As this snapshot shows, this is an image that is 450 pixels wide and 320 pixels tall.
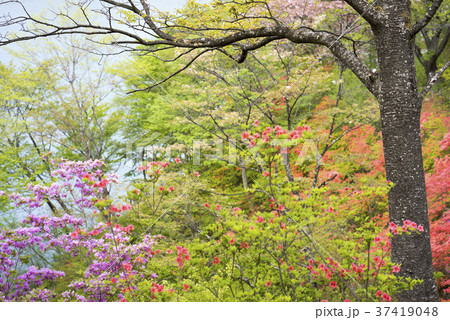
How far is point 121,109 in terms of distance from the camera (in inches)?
401

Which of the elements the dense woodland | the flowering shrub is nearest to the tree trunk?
the dense woodland

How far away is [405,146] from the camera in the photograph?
7.59 ft

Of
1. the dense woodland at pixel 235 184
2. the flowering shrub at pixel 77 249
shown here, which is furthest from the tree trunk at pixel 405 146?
the flowering shrub at pixel 77 249

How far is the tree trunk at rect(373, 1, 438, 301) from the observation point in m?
2.30

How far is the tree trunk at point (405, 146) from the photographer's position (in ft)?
7.56

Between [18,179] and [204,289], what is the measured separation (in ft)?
25.9
